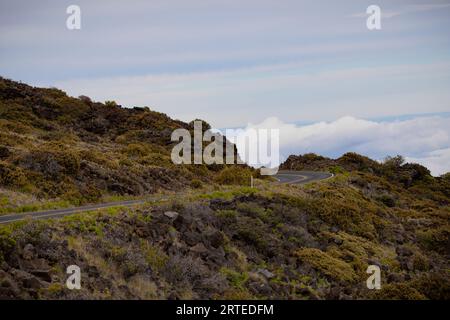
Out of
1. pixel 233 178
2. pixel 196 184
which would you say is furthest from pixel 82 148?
pixel 233 178

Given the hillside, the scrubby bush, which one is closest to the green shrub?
the hillside

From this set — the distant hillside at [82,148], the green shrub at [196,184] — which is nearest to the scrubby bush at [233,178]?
the distant hillside at [82,148]

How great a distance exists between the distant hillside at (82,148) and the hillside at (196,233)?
0.12 m

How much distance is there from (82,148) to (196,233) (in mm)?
21384

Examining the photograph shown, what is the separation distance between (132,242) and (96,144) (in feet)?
90.1

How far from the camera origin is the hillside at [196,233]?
1709 cm

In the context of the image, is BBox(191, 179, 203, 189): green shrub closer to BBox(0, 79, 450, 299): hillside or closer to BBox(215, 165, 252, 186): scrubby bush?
BBox(0, 79, 450, 299): hillside

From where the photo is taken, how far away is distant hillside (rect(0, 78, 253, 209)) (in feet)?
95.3

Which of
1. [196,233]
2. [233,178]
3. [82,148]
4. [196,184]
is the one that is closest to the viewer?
[196,233]

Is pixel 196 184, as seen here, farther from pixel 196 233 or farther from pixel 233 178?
pixel 196 233

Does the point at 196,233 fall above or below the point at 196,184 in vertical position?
below

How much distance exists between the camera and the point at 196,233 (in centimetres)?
2155
